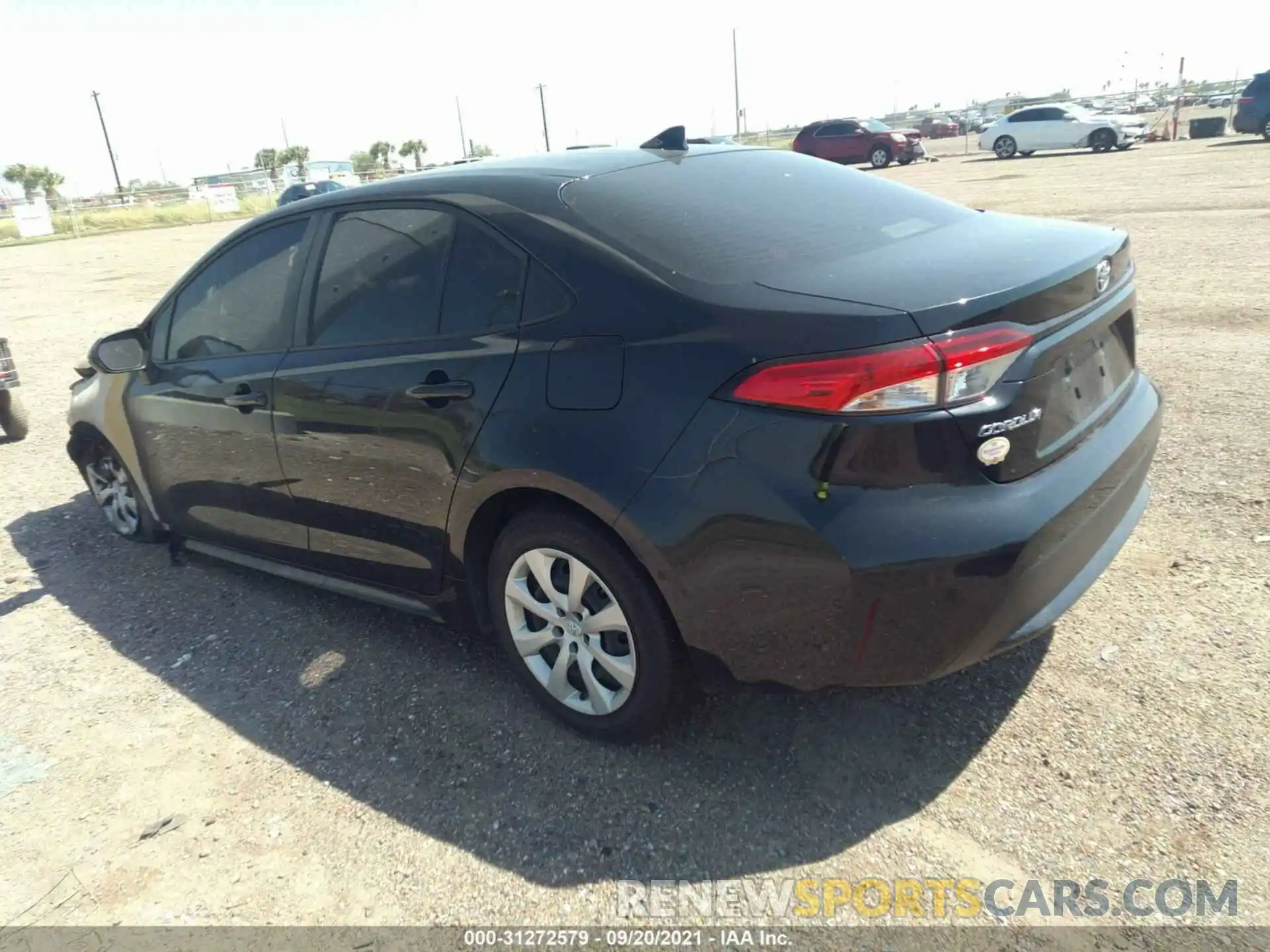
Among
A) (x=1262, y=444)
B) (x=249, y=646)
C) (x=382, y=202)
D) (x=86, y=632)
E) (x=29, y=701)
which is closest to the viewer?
(x=382, y=202)

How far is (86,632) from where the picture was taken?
402cm

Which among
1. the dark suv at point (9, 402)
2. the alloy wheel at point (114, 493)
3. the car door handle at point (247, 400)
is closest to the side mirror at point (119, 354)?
the alloy wheel at point (114, 493)

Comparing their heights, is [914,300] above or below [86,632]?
above

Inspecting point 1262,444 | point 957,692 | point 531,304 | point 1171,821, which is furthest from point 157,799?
point 1262,444

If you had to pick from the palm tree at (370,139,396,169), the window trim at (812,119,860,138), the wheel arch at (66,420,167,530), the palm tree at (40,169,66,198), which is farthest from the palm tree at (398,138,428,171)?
the wheel arch at (66,420,167,530)

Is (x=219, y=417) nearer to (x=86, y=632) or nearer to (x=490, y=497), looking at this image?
(x=86, y=632)

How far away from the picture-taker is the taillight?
7.13 ft

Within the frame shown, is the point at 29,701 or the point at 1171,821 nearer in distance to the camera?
the point at 1171,821

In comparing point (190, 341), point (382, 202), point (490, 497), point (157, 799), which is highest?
point (382, 202)

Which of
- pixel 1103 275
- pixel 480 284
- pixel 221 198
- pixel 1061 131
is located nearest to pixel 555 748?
pixel 480 284

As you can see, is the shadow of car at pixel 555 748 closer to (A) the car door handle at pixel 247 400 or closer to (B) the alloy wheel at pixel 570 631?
(B) the alloy wheel at pixel 570 631

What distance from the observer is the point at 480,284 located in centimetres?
292

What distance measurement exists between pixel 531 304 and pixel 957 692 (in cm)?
188

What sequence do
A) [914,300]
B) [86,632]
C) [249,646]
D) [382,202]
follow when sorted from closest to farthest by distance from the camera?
[914,300] < [382,202] < [249,646] < [86,632]
